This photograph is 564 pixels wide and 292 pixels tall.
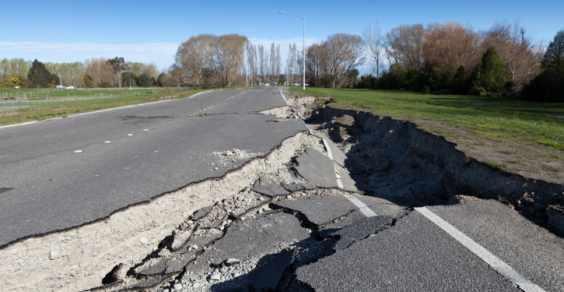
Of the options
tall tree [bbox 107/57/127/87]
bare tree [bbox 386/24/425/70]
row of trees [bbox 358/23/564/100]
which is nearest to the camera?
row of trees [bbox 358/23/564/100]

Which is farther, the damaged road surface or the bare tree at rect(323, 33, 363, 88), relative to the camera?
the bare tree at rect(323, 33, 363, 88)

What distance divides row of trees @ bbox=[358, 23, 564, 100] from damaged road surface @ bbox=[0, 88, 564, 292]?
23.4 metres

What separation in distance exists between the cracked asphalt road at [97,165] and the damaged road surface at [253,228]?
0.12ft

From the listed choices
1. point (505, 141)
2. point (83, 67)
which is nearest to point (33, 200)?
point (505, 141)

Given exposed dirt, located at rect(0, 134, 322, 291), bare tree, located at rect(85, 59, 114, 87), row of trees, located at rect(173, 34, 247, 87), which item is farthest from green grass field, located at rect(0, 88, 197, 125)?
bare tree, located at rect(85, 59, 114, 87)

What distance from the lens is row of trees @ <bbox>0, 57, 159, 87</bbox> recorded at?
365 ft

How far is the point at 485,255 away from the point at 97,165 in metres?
6.06

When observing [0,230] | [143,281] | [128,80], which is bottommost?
[143,281]

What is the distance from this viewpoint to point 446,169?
720 centimetres

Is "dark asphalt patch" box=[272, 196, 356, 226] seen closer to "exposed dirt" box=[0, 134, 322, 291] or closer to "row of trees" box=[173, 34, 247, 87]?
"exposed dirt" box=[0, 134, 322, 291]

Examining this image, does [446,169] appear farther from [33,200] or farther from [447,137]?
[33,200]

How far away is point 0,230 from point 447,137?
26.3 feet

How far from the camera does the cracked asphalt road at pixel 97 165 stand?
4.52 metres

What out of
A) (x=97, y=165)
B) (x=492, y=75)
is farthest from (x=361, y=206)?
(x=492, y=75)
